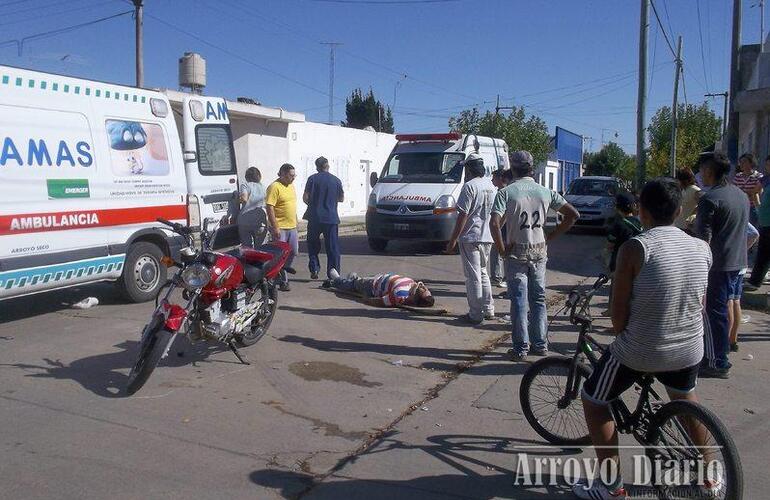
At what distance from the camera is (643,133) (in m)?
18.4

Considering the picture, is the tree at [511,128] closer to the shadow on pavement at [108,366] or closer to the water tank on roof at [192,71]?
the water tank on roof at [192,71]

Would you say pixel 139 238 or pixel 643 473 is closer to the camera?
pixel 643 473

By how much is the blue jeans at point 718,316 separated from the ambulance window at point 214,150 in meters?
7.23

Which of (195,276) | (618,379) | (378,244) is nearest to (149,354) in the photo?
(195,276)

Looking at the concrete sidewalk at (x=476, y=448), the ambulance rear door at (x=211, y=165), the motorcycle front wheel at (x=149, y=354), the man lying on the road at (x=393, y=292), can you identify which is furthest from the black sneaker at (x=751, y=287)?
the motorcycle front wheel at (x=149, y=354)

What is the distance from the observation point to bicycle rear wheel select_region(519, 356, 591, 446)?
454 cm

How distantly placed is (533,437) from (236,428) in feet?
6.69

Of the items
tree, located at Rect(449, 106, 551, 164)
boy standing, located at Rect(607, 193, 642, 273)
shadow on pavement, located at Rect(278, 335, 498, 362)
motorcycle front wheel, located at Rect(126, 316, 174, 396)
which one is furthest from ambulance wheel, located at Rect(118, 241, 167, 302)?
tree, located at Rect(449, 106, 551, 164)

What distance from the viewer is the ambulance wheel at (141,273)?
869cm

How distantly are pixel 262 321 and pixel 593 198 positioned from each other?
15455 mm

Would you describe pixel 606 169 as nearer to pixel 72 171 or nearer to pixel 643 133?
pixel 643 133

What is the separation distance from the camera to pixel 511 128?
3453 cm

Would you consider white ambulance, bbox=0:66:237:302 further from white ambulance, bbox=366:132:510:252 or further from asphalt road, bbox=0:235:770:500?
white ambulance, bbox=366:132:510:252

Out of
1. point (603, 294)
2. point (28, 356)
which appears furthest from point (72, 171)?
point (603, 294)
